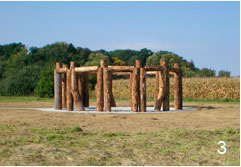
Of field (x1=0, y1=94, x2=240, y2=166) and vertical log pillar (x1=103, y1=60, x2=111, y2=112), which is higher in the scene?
vertical log pillar (x1=103, y1=60, x2=111, y2=112)

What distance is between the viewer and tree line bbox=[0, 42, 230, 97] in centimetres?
3994

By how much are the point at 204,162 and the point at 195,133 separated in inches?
129

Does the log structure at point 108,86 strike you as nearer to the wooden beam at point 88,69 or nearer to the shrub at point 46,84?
the wooden beam at point 88,69

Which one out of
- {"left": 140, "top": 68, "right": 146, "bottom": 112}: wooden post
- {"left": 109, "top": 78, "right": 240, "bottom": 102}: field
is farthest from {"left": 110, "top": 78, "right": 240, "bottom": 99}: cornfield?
{"left": 140, "top": 68, "right": 146, "bottom": 112}: wooden post

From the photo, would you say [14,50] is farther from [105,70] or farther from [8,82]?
[105,70]

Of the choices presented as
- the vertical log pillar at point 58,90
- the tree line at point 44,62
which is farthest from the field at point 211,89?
the vertical log pillar at point 58,90

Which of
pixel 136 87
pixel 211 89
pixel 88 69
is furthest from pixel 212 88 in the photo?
pixel 88 69

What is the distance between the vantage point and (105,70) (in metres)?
17.5

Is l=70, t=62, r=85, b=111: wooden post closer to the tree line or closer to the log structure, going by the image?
the log structure

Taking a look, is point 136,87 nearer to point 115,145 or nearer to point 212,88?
point 115,145

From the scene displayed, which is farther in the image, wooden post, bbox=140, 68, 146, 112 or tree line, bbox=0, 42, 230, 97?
tree line, bbox=0, 42, 230, 97

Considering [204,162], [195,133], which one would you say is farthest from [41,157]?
[195,133]

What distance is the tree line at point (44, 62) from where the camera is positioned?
1572 inches

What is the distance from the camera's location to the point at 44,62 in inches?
1989
